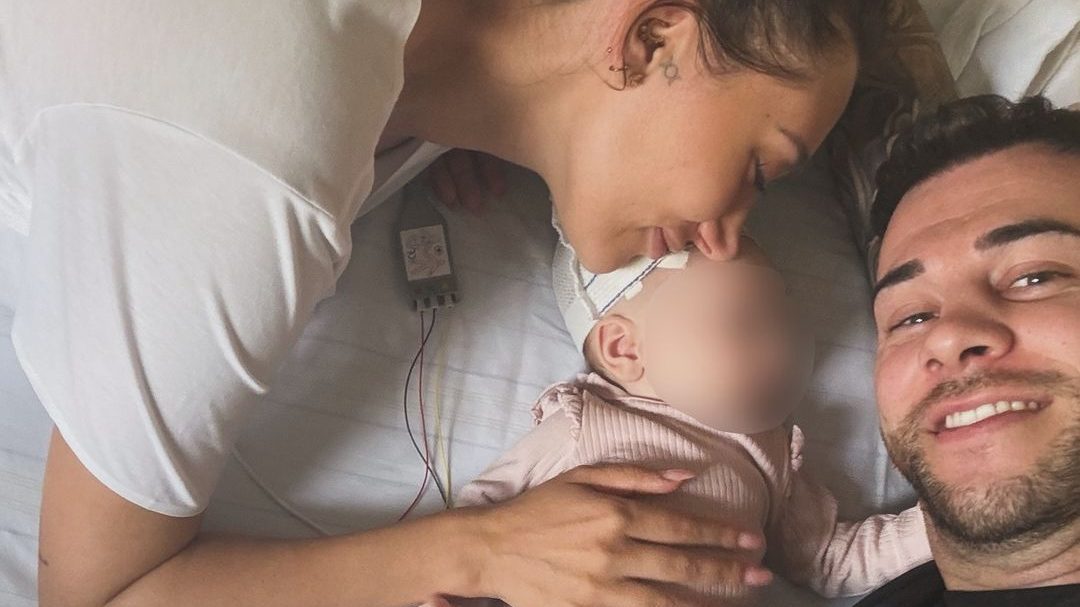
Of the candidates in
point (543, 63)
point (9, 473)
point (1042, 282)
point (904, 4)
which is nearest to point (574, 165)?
point (543, 63)

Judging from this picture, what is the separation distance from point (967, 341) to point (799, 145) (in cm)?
30

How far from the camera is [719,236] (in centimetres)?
120

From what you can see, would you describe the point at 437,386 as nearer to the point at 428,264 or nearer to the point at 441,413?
the point at 441,413

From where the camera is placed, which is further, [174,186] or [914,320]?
[914,320]

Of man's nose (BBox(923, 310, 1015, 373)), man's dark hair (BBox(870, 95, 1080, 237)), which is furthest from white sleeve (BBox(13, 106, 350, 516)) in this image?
man's dark hair (BBox(870, 95, 1080, 237))

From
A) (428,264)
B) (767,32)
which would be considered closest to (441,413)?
(428,264)

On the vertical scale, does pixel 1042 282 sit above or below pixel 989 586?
above

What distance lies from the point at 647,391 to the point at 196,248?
0.74 m

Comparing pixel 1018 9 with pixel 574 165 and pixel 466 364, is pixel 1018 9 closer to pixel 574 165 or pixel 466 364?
pixel 574 165

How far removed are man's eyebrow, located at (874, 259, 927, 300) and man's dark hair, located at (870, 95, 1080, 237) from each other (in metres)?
0.16

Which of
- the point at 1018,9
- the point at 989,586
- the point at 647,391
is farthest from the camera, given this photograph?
the point at 1018,9

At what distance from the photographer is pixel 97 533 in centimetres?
99

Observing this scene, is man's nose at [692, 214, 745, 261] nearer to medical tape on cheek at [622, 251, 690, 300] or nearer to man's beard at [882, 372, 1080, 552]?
medical tape on cheek at [622, 251, 690, 300]

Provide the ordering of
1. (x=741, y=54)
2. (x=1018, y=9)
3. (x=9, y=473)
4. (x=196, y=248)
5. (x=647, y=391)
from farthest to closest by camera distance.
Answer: (x=1018, y=9), (x=647, y=391), (x=9, y=473), (x=741, y=54), (x=196, y=248)
